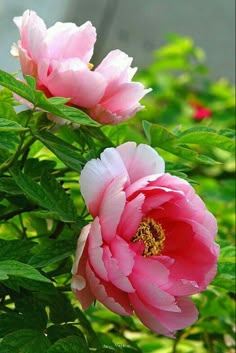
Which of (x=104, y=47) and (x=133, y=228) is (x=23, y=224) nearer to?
(x=133, y=228)

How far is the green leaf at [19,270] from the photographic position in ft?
2.31

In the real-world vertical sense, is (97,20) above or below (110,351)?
below

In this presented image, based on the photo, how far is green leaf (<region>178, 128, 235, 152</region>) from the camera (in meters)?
0.95

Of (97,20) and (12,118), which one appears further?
(97,20)

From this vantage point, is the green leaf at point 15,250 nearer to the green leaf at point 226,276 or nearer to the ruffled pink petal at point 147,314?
the ruffled pink petal at point 147,314

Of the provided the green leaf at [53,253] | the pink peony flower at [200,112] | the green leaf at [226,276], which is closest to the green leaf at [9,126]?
the green leaf at [53,253]

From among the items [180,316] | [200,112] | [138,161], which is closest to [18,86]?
[138,161]

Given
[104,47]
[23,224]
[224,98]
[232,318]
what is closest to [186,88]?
[224,98]

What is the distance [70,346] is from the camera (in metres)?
0.78

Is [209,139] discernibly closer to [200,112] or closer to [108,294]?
[108,294]

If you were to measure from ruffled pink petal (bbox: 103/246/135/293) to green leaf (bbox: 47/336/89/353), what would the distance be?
6cm

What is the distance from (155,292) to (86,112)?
0.19 meters

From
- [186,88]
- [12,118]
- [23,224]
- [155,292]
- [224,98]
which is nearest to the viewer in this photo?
[155,292]

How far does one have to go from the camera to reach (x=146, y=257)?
791mm
